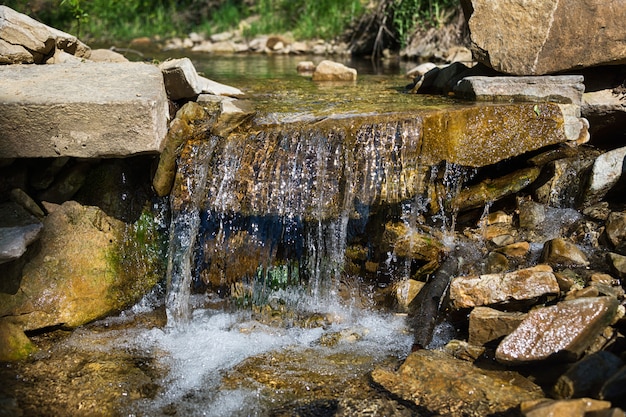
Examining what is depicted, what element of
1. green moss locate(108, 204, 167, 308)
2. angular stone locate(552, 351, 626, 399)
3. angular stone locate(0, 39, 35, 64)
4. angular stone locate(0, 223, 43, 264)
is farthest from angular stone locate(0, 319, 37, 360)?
angular stone locate(552, 351, 626, 399)

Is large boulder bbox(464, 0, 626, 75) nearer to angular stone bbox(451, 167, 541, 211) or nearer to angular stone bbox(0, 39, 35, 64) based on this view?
angular stone bbox(451, 167, 541, 211)

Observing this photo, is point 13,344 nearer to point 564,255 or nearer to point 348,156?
point 348,156

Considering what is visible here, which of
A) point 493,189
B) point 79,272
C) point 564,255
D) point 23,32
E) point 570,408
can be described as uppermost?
point 23,32

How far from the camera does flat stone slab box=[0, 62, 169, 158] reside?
11.7ft

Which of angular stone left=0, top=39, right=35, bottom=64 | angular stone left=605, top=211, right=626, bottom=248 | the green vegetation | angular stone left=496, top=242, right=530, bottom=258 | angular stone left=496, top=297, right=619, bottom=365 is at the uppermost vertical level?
the green vegetation

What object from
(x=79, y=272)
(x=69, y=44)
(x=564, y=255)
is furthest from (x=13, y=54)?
(x=564, y=255)

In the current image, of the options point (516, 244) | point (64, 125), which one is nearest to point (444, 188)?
point (516, 244)

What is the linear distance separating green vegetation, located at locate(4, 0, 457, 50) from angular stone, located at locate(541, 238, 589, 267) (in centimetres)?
784

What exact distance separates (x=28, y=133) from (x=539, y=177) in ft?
11.4

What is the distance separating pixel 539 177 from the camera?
4.67 m

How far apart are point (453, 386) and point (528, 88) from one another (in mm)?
2787

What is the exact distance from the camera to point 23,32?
4.39 metres

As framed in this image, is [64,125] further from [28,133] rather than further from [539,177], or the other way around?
[539,177]

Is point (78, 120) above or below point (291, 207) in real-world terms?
above
